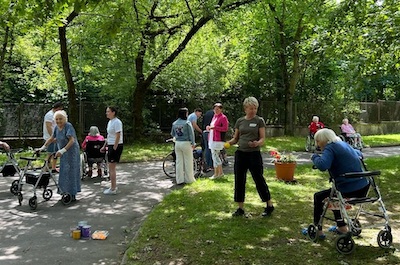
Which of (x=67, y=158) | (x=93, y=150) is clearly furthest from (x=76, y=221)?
(x=93, y=150)

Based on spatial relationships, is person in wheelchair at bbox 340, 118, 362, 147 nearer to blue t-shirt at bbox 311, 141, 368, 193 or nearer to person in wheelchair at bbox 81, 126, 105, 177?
person in wheelchair at bbox 81, 126, 105, 177

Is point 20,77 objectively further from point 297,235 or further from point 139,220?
point 297,235

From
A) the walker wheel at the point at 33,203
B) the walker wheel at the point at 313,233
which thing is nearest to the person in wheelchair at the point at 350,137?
the walker wheel at the point at 313,233

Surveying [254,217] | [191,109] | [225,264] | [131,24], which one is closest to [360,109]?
[191,109]

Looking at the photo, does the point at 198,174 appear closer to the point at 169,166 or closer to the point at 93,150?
the point at 169,166

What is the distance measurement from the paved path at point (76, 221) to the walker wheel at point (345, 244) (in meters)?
2.70

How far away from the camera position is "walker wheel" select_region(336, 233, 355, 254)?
5289mm

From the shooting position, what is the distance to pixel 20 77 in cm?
2622

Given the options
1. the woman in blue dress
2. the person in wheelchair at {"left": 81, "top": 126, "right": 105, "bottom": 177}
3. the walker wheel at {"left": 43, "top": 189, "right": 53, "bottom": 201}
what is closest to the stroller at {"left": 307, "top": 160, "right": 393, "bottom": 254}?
the woman in blue dress

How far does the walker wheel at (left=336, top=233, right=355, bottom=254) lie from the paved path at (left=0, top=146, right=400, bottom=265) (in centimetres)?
270

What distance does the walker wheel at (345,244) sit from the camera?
5289 mm

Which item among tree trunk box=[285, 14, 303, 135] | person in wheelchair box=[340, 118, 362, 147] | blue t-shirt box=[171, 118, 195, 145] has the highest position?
tree trunk box=[285, 14, 303, 135]

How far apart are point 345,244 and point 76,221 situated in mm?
4404

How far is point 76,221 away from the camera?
7.48 metres
